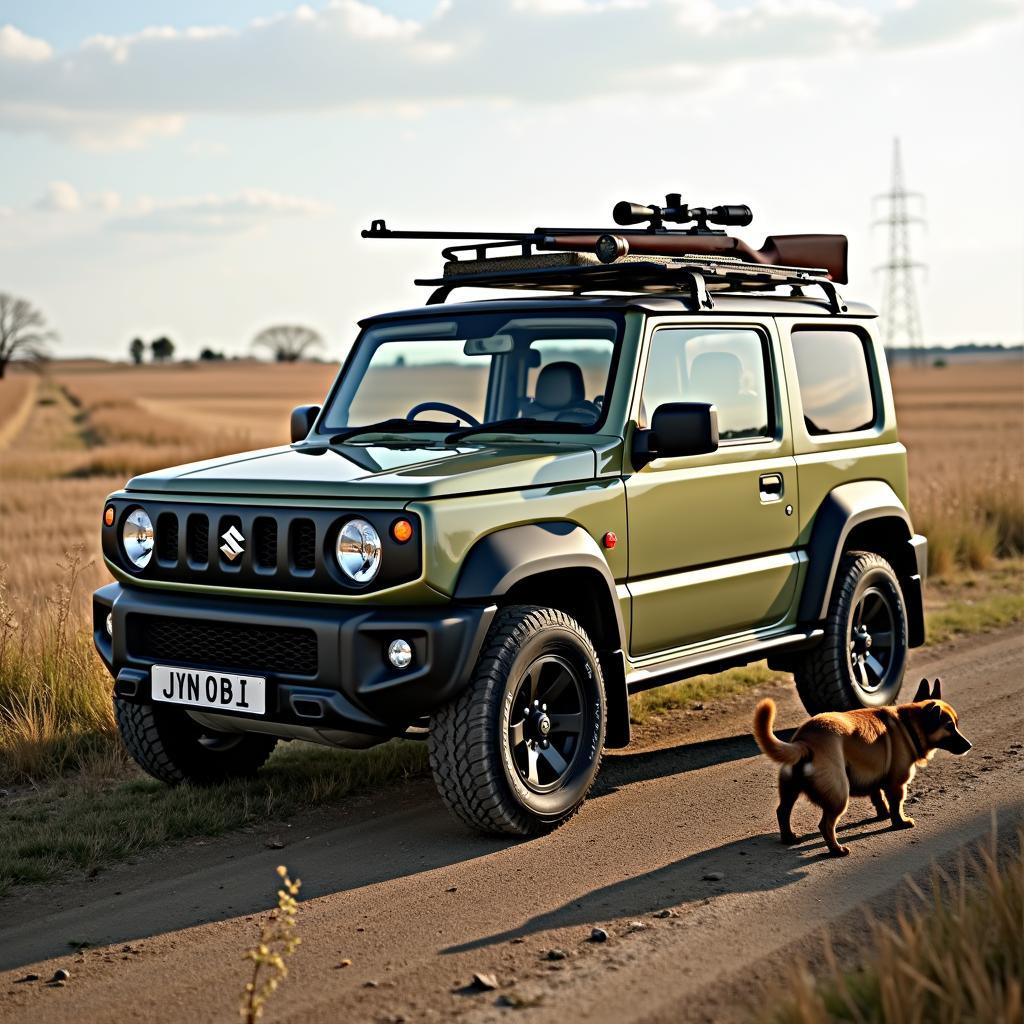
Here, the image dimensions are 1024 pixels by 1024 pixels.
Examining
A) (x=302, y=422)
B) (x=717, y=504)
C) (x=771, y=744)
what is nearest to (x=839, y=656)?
(x=717, y=504)

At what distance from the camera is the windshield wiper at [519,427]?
6.00 metres

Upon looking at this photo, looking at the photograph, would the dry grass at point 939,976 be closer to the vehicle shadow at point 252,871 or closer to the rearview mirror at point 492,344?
the vehicle shadow at point 252,871

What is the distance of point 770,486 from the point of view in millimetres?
6617

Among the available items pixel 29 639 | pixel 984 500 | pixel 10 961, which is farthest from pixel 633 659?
pixel 984 500

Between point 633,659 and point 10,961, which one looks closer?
point 10,961

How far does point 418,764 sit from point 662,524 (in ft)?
5.54

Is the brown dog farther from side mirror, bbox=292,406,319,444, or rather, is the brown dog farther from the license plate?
side mirror, bbox=292,406,319,444

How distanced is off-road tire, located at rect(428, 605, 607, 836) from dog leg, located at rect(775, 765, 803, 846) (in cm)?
83

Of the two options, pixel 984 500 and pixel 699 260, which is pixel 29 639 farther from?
pixel 984 500

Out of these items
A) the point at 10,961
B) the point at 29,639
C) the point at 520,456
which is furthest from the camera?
the point at 29,639

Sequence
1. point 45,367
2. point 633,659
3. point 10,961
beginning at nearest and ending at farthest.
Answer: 1. point 10,961
2. point 633,659
3. point 45,367

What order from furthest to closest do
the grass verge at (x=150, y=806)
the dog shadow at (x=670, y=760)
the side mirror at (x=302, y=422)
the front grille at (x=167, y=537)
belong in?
the side mirror at (x=302, y=422)
the dog shadow at (x=670, y=760)
the front grille at (x=167, y=537)
the grass verge at (x=150, y=806)

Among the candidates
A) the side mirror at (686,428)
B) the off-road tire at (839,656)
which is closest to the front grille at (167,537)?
the side mirror at (686,428)

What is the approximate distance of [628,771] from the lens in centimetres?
655
